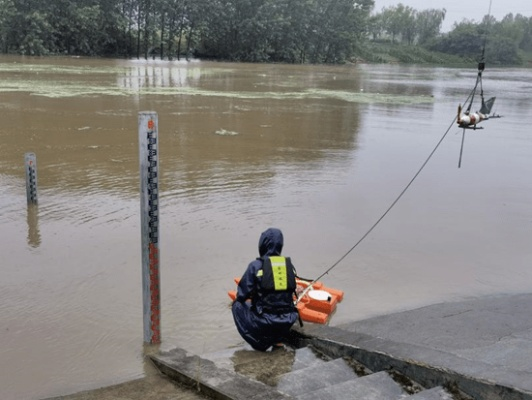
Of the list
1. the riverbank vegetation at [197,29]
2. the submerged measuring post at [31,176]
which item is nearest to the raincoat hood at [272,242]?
the submerged measuring post at [31,176]

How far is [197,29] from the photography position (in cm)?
6531

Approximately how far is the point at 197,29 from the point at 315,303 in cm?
6420

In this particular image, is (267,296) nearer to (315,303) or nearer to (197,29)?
(315,303)

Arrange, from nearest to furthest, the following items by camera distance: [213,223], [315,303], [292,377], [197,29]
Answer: [292,377], [315,303], [213,223], [197,29]

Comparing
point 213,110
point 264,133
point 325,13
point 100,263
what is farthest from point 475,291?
point 325,13

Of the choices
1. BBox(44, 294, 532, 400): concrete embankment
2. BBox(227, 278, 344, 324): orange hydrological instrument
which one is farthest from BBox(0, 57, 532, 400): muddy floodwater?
BBox(44, 294, 532, 400): concrete embankment

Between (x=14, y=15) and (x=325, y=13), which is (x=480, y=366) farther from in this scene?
(x=325, y=13)

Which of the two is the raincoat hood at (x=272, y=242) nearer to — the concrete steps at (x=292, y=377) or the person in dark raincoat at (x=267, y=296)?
the person in dark raincoat at (x=267, y=296)

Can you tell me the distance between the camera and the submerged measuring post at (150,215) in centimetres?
409

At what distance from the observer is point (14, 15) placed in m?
49.9

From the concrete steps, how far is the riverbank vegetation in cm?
4962

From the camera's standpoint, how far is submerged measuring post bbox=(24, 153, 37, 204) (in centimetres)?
845

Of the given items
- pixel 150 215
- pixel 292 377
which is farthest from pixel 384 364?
pixel 150 215

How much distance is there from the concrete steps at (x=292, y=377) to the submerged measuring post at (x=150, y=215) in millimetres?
433
